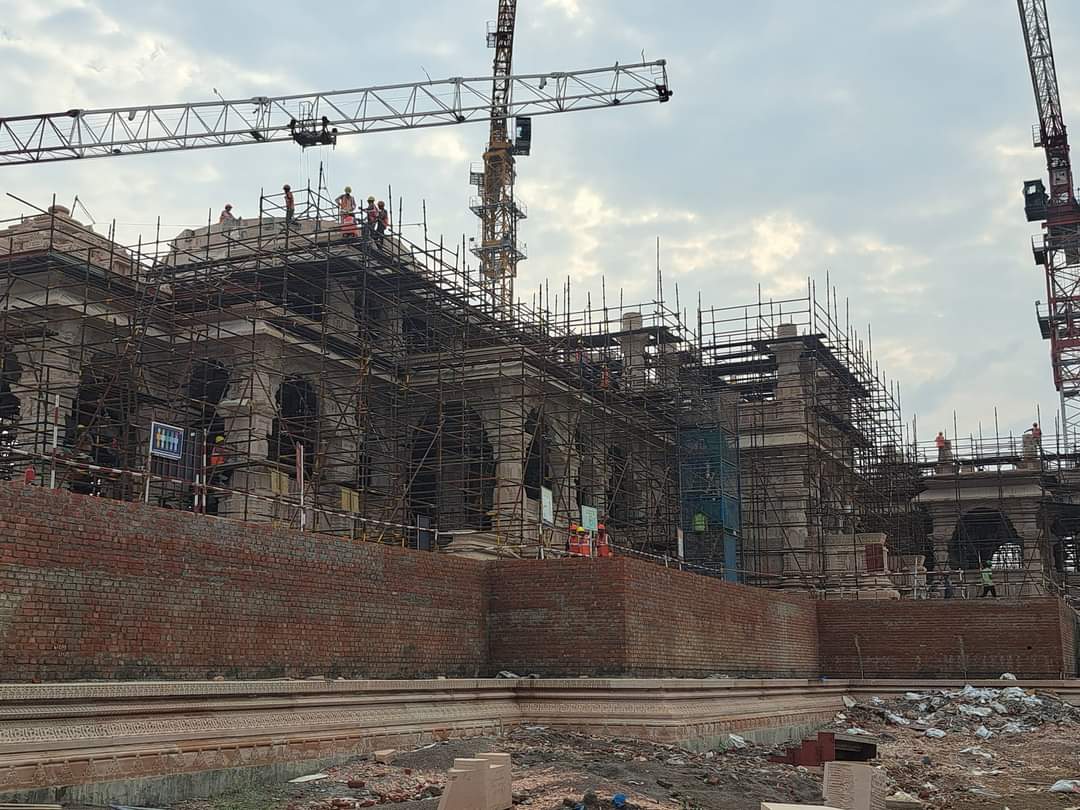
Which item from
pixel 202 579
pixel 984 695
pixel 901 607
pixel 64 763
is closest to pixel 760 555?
pixel 901 607

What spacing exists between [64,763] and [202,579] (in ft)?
12.6

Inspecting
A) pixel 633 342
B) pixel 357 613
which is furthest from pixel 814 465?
pixel 357 613

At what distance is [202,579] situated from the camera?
15008 mm

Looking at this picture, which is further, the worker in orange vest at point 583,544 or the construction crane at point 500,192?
the construction crane at point 500,192

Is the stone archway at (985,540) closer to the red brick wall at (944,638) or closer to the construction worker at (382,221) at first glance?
the red brick wall at (944,638)

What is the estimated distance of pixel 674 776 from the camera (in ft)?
49.3

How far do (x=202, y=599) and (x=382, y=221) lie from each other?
677 inches

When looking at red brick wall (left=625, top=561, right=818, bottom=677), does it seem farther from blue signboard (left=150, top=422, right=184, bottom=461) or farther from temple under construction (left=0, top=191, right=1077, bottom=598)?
blue signboard (left=150, top=422, right=184, bottom=461)

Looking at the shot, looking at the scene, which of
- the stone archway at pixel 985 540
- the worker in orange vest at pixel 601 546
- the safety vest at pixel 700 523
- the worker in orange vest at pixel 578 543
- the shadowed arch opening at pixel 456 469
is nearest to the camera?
the worker in orange vest at pixel 578 543

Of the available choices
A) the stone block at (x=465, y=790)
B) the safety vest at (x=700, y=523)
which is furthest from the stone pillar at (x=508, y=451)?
the stone block at (x=465, y=790)

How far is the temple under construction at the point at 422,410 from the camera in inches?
992

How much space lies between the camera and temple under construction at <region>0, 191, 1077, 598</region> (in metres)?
25.2

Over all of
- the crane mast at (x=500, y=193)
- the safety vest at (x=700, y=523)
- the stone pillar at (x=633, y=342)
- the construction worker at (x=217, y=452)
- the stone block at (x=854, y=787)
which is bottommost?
the stone block at (x=854, y=787)

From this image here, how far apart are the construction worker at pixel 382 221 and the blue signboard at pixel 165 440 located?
38.5ft
